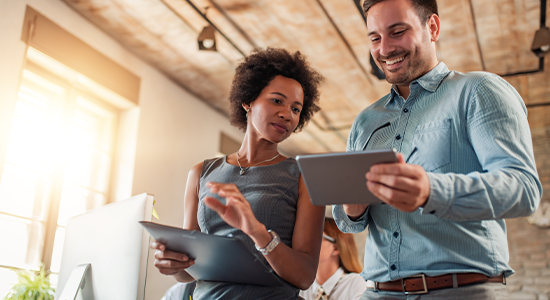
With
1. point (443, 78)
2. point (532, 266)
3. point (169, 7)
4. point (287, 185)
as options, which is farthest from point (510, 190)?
point (532, 266)

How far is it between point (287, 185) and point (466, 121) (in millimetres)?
565

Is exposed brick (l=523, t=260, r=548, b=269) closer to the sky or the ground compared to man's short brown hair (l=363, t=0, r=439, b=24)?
closer to the ground

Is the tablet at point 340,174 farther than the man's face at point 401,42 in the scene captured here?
No

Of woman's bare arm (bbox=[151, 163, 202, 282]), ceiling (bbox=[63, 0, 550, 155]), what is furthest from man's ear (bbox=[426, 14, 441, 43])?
ceiling (bbox=[63, 0, 550, 155])

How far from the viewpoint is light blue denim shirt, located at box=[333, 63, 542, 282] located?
0.87m

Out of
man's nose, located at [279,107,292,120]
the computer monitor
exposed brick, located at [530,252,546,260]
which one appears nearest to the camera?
the computer monitor

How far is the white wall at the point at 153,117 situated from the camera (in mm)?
3230

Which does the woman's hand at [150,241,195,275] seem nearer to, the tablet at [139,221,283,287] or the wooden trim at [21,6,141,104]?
the tablet at [139,221,283,287]

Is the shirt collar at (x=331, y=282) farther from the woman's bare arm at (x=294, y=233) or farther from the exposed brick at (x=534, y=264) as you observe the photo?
the exposed brick at (x=534, y=264)

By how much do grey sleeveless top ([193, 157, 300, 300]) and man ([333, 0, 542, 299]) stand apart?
0.18 meters

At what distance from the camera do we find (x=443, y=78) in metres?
1.23

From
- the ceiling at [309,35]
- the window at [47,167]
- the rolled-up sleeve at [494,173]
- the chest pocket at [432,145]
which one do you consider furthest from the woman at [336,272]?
the window at [47,167]

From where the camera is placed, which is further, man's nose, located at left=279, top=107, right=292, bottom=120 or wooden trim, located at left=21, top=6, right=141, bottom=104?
wooden trim, located at left=21, top=6, right=141, bottom=104

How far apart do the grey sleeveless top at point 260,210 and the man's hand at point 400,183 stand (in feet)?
1.74
